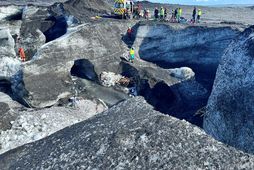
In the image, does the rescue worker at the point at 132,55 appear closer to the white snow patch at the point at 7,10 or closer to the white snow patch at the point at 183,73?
the white snow patch at the point at 183,73

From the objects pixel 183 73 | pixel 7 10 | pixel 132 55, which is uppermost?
pixel 7 10

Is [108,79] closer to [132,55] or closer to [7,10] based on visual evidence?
[132,55]

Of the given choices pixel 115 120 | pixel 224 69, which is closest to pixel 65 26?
pixel 224 69

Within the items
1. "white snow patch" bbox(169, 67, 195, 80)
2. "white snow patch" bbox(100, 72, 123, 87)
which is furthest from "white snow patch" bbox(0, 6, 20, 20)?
"white snow patch" bbox(169, 67, 195, 80)

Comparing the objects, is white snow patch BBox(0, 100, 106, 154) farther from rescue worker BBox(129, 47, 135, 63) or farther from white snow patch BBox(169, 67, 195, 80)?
white snow patch BBox(169, 67, 195, 80)

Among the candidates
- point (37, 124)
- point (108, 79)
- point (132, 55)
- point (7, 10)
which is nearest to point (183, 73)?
point (132, 55)

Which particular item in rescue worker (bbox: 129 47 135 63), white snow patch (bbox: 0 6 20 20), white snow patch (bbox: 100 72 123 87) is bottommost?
white snow patch (bbox: 100 72 123 87)

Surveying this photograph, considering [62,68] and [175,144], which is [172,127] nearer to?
[175,144]

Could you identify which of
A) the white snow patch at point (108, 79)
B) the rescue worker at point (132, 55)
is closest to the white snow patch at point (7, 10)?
the white snow patch at point (108, 79)
